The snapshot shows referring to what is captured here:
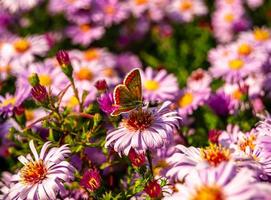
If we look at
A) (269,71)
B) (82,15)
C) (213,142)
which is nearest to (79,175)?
(213,142)

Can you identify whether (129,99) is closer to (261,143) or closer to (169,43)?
(261,143)

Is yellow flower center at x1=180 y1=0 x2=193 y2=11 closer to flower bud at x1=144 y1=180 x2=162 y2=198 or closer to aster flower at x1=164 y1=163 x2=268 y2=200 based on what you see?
flower bud at x1=144 y1=180 x2=162 y2=198

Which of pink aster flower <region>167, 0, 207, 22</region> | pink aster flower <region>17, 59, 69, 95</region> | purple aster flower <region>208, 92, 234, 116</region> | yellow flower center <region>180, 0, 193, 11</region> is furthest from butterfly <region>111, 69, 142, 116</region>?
yellow flower center <region>180, 0, 193, 11</region>

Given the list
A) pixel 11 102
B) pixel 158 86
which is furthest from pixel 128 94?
pixel 158 86

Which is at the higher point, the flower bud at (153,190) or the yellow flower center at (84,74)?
the yellow flower center at (84,74)

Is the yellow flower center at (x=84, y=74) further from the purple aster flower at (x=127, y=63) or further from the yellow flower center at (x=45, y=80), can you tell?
the purple aster flower at (x=127, y=63)

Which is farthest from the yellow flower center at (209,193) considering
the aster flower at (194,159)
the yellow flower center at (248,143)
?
the yellow flower center at (248,143)
